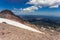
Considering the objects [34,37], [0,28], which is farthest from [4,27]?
[34,37]

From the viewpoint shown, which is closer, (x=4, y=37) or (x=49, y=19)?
(x=4, y=37)

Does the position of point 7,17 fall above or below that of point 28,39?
above

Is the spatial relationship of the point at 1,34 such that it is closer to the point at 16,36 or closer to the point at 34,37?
the point at 16,36

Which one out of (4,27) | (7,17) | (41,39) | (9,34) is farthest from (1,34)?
(7,17)

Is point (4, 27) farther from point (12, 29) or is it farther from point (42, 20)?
point (42, 20)

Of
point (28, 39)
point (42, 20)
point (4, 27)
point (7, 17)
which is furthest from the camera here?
point (42, 20)

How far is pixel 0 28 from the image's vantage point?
70.8 feet

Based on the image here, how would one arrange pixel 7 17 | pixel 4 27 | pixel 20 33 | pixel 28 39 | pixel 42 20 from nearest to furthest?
pixel 28 39 → pixel 20 33 → pixel 4 27 → pixel 7 17 → pixel 42 20

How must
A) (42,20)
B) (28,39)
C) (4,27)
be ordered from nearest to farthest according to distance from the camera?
(28,39), (4,27), (42,20)

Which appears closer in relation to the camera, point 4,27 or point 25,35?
point 25,35

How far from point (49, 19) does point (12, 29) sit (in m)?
42.5

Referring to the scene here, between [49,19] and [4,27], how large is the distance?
139 ft

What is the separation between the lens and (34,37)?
Answer: 66.6 ft

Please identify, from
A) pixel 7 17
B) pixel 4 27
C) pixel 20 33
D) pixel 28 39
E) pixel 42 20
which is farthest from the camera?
pixel 42 20
